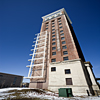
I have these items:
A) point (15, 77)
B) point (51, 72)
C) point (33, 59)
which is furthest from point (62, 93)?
point (15, 77)

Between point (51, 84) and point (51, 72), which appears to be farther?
point (51, 72)

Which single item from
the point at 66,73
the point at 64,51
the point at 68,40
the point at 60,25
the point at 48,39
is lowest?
the point at 66,73

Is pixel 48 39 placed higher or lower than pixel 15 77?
higher

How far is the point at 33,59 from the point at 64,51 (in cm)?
1502

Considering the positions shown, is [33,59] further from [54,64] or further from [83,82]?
[83,82]

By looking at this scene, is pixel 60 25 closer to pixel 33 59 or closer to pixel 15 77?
pixel 33 59

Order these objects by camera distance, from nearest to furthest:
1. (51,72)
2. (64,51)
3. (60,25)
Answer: (51,72) < (64,51) < (60,25)

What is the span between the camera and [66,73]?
72.4 ft

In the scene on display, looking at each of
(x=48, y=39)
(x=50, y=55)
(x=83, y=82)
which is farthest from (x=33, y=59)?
(x=83, y=82)

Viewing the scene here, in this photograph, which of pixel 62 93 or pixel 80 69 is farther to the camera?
pixel 80 69

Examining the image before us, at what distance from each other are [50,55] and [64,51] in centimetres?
667

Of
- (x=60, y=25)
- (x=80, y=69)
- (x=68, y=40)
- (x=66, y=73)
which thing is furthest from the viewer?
(x=60, y=25)

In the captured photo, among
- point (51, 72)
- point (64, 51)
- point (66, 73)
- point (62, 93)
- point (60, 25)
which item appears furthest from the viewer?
point (60, 25)

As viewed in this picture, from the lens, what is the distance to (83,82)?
61.4 feet
